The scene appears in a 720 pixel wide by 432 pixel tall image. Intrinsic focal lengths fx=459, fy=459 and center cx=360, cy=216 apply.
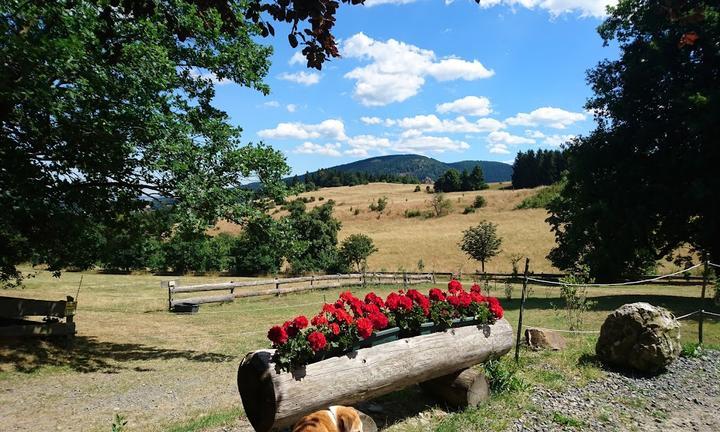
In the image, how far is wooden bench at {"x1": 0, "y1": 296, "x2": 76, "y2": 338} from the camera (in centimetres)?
1208

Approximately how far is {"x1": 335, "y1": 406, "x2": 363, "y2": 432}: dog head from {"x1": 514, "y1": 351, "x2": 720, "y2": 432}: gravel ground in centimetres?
297

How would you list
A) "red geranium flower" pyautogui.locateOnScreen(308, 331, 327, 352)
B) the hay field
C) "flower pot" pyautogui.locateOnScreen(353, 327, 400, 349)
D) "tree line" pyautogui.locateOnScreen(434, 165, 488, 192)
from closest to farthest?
"red geranium flower" pyautogui.locateOnScreen(308, 331, 327, 352), "flower pot" pyautogui.locateOnScreen(353, 327, 400, 349), the hay field, "tree line" pyautogui.locateOnScreen(434, 165, 488, 192)

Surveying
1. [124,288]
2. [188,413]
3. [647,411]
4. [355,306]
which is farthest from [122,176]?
[124,288]

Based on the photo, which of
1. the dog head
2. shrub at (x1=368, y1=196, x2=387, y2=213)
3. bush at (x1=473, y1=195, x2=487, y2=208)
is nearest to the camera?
the dog head

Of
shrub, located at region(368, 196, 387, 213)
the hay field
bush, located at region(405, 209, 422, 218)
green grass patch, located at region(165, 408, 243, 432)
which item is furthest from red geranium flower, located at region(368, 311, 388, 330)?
shrub, located at region(368, 196, 387, 213)

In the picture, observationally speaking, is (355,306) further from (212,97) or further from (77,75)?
(212,97)

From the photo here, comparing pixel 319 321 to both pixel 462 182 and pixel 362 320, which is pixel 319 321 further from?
pixel 462 182

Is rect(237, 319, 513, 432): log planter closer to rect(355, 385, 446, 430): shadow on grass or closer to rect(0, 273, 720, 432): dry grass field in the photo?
rect(355, 385, 446, 430): shadow on grass

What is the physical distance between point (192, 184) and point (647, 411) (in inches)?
385

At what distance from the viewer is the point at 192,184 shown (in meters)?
10.7

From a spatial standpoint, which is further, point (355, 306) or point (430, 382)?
point (430, 382)

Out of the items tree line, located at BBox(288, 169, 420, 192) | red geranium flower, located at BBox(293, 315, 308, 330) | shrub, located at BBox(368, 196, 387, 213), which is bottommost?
red geranium flower, located at BBox(293, 315, 308, 330)

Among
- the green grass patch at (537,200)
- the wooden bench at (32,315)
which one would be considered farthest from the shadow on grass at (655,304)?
the green grass patch at (537,200)

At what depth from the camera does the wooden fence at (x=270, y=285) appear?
22359 mm
